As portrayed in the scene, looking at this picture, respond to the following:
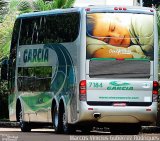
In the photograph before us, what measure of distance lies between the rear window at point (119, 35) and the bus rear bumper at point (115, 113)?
148 cm

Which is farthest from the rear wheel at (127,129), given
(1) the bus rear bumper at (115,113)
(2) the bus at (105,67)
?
(1) the bus rear bumper at (115,113)

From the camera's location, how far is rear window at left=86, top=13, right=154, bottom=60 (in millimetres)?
30484

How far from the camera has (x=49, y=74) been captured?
33.2 m

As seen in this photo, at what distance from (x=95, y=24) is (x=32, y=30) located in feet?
15.4

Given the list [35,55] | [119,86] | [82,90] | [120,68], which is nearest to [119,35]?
[120,68]

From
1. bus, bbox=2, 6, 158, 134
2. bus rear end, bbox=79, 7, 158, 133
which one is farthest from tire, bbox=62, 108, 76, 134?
bus rear end, bbox=79, 7, 158, 133

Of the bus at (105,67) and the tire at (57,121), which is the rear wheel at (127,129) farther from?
the tire at (57,121)

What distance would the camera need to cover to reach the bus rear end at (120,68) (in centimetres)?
3038

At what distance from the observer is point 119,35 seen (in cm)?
3080

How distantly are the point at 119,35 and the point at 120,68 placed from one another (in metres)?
0.99

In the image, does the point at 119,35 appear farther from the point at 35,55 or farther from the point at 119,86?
the point at 35,55

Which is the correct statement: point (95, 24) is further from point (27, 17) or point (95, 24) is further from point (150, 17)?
point (27, 17)

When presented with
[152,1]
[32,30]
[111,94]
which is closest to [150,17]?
[111,94]

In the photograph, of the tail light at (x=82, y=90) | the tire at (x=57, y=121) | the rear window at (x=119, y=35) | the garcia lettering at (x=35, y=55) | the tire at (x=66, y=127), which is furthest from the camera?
the garcia lettering at (x=35, y=55)
